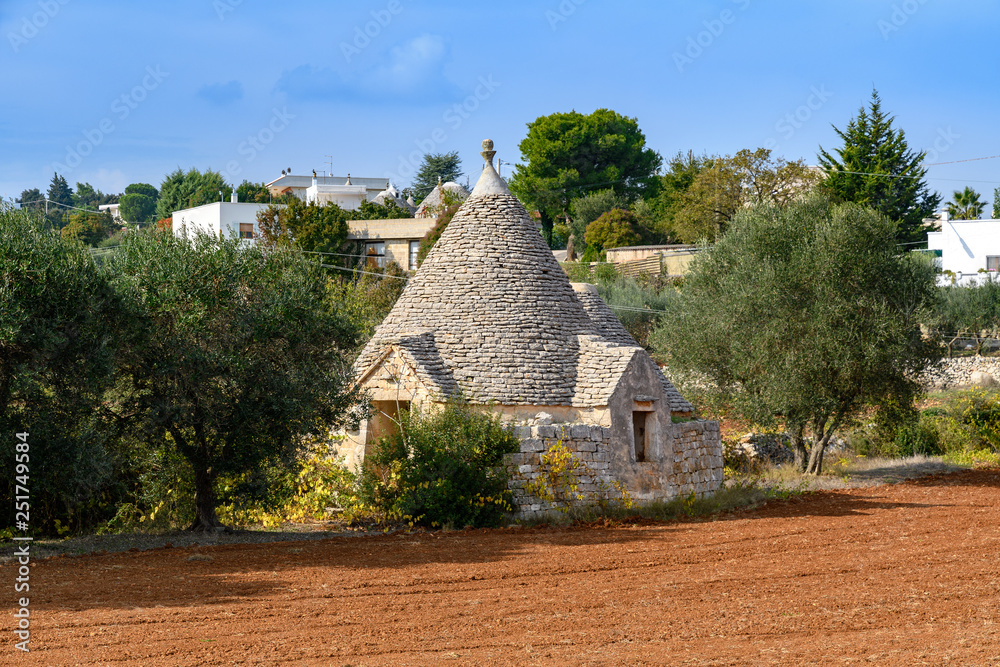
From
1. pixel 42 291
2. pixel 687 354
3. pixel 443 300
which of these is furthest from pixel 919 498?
pixel 42 291

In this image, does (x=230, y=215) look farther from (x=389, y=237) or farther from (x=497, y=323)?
(x=497, y=323)

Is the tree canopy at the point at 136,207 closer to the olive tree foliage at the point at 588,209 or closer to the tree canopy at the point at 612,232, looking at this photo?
the olive tree foliage at the point at 588,209

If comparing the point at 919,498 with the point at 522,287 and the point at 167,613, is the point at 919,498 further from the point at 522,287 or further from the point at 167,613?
the point at 167,613

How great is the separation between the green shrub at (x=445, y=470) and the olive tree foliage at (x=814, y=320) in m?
7.29

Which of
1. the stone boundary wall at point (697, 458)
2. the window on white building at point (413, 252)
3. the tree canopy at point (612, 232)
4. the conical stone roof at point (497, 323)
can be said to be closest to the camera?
the conical stone roof at point (497, 323)

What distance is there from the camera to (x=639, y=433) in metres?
16.5

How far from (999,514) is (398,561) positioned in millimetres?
9874

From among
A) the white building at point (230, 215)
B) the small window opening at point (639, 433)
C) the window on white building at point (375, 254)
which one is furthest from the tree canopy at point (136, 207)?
the small window opening at point (639, 433)

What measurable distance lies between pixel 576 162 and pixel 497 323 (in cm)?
4603

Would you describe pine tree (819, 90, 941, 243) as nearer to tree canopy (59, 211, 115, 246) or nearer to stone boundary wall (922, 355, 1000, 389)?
stone boundary wall (922, 355, 1000, 389)

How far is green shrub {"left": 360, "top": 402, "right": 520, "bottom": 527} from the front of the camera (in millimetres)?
13820

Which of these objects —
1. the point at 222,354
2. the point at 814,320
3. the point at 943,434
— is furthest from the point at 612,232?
the point at 222,354

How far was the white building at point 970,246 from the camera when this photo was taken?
141 feet

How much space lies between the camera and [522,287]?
16.3m
